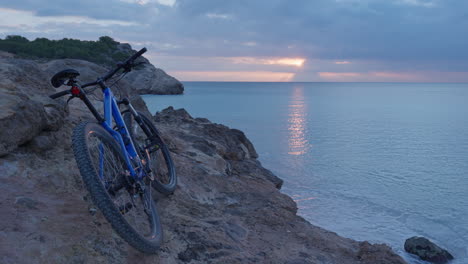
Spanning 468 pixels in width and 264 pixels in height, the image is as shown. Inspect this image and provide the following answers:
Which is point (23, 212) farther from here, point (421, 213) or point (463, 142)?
point (463, 142)

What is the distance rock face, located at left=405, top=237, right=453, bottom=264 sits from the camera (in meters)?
8.12

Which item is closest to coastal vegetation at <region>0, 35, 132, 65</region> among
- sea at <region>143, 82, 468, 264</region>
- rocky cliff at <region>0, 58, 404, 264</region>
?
sea at <region>143, 82, 468, 264</region>

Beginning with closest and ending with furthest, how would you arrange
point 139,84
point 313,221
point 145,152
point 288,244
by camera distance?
point 145,152
point 288,244
point 313,221
point 139,84

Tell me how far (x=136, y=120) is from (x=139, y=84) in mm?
72794

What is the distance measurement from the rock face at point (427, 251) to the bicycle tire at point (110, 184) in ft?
20.7

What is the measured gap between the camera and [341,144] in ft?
76.8

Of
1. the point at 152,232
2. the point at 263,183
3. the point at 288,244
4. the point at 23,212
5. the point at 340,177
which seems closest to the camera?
the point at 23,212

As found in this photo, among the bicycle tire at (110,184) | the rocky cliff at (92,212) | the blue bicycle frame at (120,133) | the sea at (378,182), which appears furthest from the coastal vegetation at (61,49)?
the bicycle tire at (110,184)

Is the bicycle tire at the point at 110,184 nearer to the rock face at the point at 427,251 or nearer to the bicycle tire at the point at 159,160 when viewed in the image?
the bicycle tire at the point at 159,160

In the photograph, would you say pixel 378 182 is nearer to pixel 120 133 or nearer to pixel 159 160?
pixel 159 160

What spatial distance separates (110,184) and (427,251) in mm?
7114

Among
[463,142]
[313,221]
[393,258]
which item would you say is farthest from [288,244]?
[463,142]

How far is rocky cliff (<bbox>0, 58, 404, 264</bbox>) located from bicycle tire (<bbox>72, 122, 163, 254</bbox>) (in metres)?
0.31

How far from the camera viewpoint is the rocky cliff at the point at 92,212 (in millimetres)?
3717
